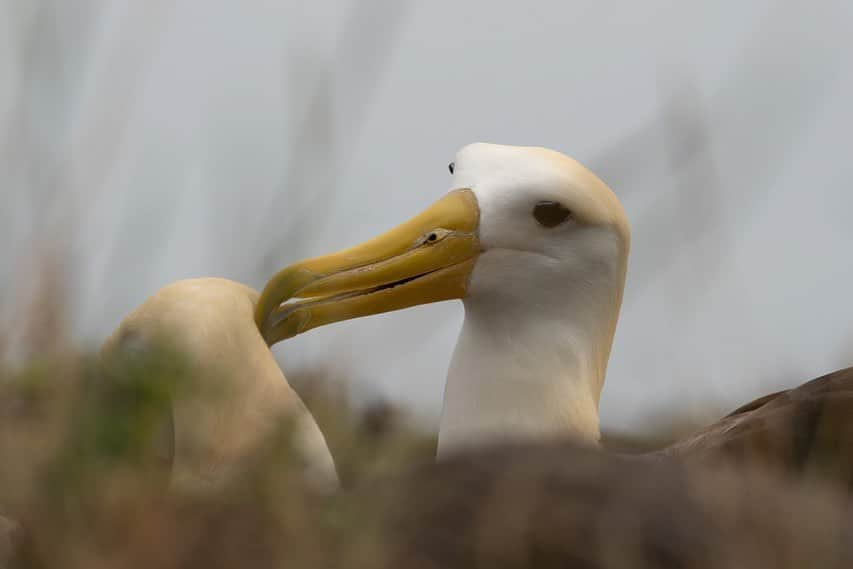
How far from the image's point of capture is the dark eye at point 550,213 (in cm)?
475

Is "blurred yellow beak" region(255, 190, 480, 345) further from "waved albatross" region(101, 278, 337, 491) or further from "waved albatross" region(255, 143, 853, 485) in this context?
"waved albatross" region(101, 278, 337, 491)

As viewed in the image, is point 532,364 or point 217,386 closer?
point 217,386

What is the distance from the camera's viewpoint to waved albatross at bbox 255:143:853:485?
464cm

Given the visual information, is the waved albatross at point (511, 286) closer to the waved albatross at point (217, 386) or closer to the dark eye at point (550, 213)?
the dark eye at point (550, 213)

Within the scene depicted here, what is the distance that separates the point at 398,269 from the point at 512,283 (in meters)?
0.37

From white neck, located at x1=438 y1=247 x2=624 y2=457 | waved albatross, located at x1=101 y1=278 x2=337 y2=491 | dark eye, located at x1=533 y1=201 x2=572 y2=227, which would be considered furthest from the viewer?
dark eye, located at x1=533 y1=201 x2=572 y2=227

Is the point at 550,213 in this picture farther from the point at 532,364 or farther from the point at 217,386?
the point at 217,386

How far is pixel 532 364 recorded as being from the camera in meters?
4.66

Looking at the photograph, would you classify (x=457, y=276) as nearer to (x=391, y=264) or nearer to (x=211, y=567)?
(x=391, y=264)

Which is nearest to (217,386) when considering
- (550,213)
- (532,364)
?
(532,364)

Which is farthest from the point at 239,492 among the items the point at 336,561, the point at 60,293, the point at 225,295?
the point at 225,295

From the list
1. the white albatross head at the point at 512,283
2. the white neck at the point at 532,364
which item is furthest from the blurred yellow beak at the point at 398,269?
the white neck at the point at 532,364

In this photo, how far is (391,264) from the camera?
15.6 ft

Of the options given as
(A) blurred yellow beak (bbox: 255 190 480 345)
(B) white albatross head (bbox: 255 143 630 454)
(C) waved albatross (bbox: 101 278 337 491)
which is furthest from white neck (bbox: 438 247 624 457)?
(C) waved albatross (bbox: 101 278 337 491)
